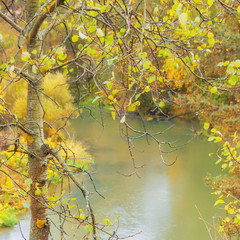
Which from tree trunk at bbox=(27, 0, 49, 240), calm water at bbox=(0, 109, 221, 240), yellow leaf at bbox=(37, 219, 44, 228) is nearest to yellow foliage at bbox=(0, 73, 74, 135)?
calm water at bbox=(0, 109, 221, 240)

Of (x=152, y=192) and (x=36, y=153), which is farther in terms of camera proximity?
(x=152, y=192)

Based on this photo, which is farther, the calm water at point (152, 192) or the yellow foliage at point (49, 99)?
the yellow foliage at point (49, 99)

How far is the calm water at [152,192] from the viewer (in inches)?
380

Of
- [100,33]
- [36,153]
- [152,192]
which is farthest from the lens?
[152,192]

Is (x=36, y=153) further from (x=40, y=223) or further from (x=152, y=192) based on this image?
(x=152, y=192)

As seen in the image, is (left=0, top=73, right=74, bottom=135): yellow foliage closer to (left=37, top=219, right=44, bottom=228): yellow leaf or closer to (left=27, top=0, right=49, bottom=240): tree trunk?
(left=27, top=0, right=49, bottom=240): tree trunk

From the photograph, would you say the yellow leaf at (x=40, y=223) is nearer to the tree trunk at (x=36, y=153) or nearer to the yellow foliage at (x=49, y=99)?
the tree trunk at (x=36, y=153)

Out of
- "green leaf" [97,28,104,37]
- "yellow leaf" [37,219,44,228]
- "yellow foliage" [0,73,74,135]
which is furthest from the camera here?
"yellow foliage" [0,73,74,135]

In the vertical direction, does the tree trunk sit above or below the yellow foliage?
below

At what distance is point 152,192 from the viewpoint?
1195cm

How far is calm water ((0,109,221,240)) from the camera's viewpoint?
9.65 m

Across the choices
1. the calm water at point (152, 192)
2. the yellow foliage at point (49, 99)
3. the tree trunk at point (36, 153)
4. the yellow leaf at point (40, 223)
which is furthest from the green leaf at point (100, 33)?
the yellow foliage at point (49, 99)

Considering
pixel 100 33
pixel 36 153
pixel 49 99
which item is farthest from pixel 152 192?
pixel 100 33

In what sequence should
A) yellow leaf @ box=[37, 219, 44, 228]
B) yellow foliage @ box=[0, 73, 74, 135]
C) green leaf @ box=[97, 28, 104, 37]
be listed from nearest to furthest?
green leaf @ box=[97, 28, 104, 37]
yellow leaf @ box=[37, 219, 44, 228]
yellow foliage @ box=[0, 73, 74, 135]
